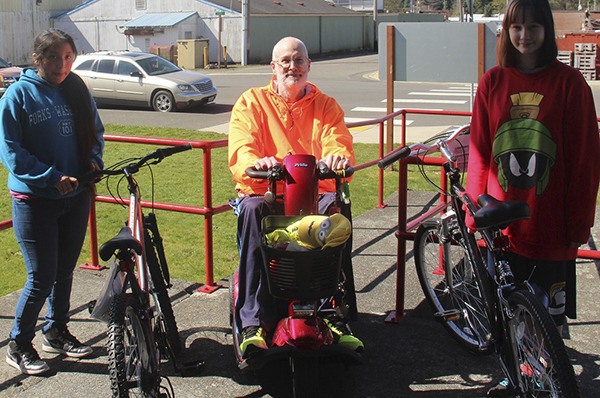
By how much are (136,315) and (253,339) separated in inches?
23.8

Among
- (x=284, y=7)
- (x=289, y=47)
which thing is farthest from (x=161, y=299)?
(x=284, y=7)

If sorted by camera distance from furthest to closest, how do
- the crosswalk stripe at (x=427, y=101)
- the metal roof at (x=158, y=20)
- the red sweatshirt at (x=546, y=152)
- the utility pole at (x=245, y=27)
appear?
the metal roof at (x=158, y=20) → the utility pole at (x=245, y=27) → the crosswalk stripe at (x=427, y=101) → the red sweatshirt at (x=546, y=152)

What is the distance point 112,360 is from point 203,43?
36.6m

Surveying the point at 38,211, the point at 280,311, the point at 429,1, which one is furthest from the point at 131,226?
the point at 429,1

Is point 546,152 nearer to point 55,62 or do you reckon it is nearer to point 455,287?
point 455,287

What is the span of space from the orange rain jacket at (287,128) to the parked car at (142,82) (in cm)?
1573

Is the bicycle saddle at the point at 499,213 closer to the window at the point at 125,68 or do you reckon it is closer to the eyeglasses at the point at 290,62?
the eyeglasses at the point at 290,62

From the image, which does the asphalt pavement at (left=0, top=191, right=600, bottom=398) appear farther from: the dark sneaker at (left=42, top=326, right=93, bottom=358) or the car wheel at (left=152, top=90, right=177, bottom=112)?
the car wheel at (left=152, top=90, right=177, bottom=112)

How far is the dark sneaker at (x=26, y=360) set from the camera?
436cm

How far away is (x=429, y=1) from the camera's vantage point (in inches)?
4272

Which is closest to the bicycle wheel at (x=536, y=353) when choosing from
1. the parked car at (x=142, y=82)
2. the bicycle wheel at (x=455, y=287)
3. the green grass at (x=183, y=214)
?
the bicycle wheel at (x=455, y=287)

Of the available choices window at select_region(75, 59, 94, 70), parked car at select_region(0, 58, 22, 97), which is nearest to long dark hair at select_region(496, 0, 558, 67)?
parked car at select_region(0, 58, 22, 97)

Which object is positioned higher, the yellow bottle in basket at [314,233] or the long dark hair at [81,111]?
the long dark hair at [81,111]

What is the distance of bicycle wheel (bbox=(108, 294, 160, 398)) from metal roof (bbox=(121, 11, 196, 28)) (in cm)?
3915
